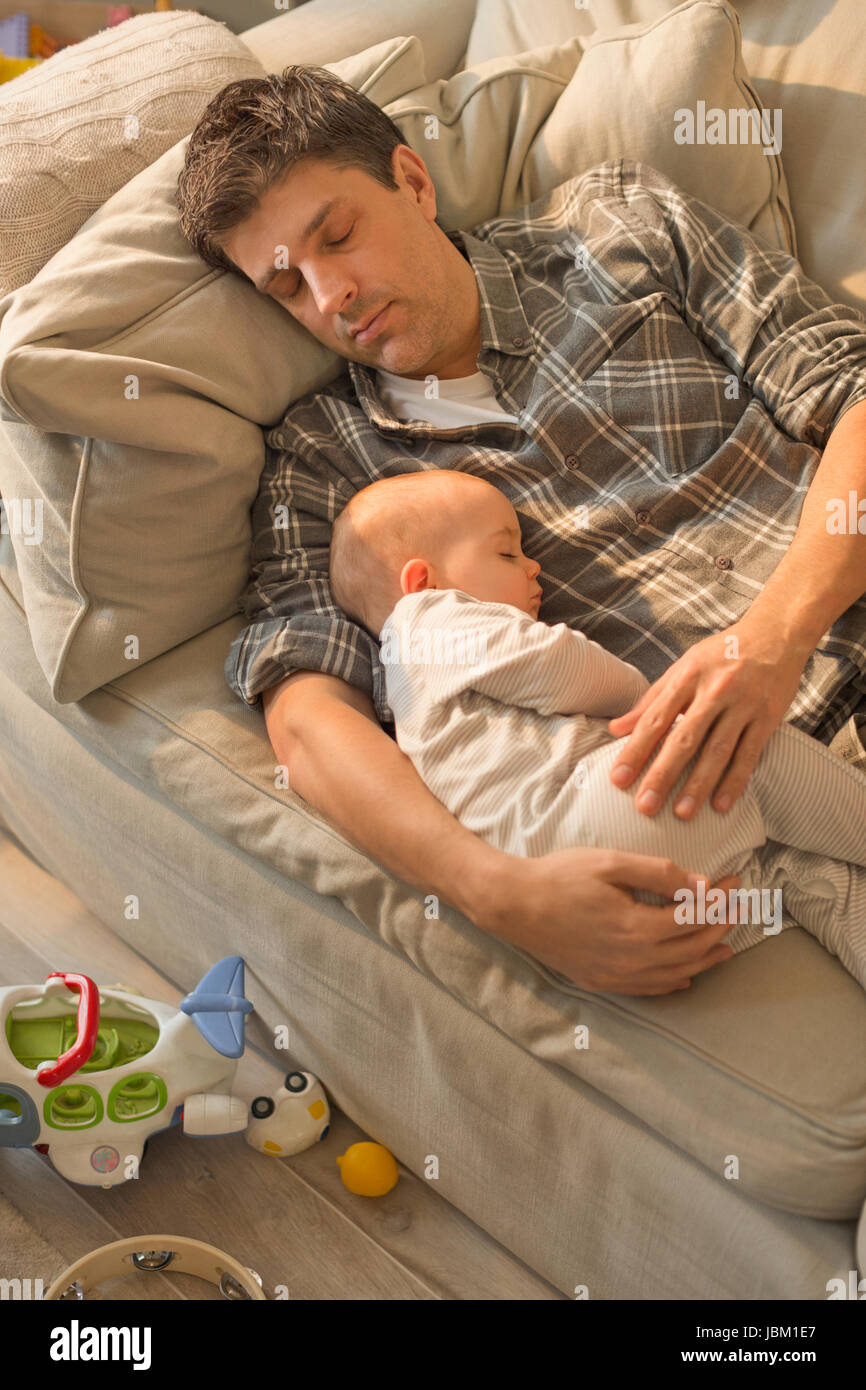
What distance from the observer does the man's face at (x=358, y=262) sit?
142 cm

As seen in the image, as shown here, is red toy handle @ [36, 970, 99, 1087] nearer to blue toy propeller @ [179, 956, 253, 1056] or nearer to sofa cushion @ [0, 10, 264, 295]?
blue toy propeller @ [179, 956, 253, 1056]

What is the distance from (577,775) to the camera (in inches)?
43.5

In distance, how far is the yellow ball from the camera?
1.40 meters

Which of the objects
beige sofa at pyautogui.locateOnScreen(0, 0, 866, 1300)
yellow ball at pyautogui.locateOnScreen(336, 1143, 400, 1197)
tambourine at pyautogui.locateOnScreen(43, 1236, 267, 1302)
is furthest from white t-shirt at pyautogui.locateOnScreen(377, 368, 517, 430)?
tambourine at pyautogui.locateOnScreen(43, 1236, 267, 1302)

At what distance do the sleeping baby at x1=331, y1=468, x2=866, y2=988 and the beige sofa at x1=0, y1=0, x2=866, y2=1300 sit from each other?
0.07 metres

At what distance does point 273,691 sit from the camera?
1347 millimetres

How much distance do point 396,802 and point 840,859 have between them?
18.0 inches

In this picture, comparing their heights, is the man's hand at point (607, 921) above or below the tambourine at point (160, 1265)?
above

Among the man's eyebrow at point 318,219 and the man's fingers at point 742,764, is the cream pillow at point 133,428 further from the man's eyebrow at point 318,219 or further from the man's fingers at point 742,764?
the man's fingers at point 742,764

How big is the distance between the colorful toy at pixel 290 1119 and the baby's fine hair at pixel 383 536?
24.1 inches

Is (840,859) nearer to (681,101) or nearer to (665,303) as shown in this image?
(665,303)

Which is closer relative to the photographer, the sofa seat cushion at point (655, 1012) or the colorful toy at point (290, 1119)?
the sofa seat cushion at point (655, 1012)

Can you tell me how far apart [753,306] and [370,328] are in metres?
0.51

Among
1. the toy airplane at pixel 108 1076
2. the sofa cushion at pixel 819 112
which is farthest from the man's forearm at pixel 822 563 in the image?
the toy airplane at pixel 108 1076
